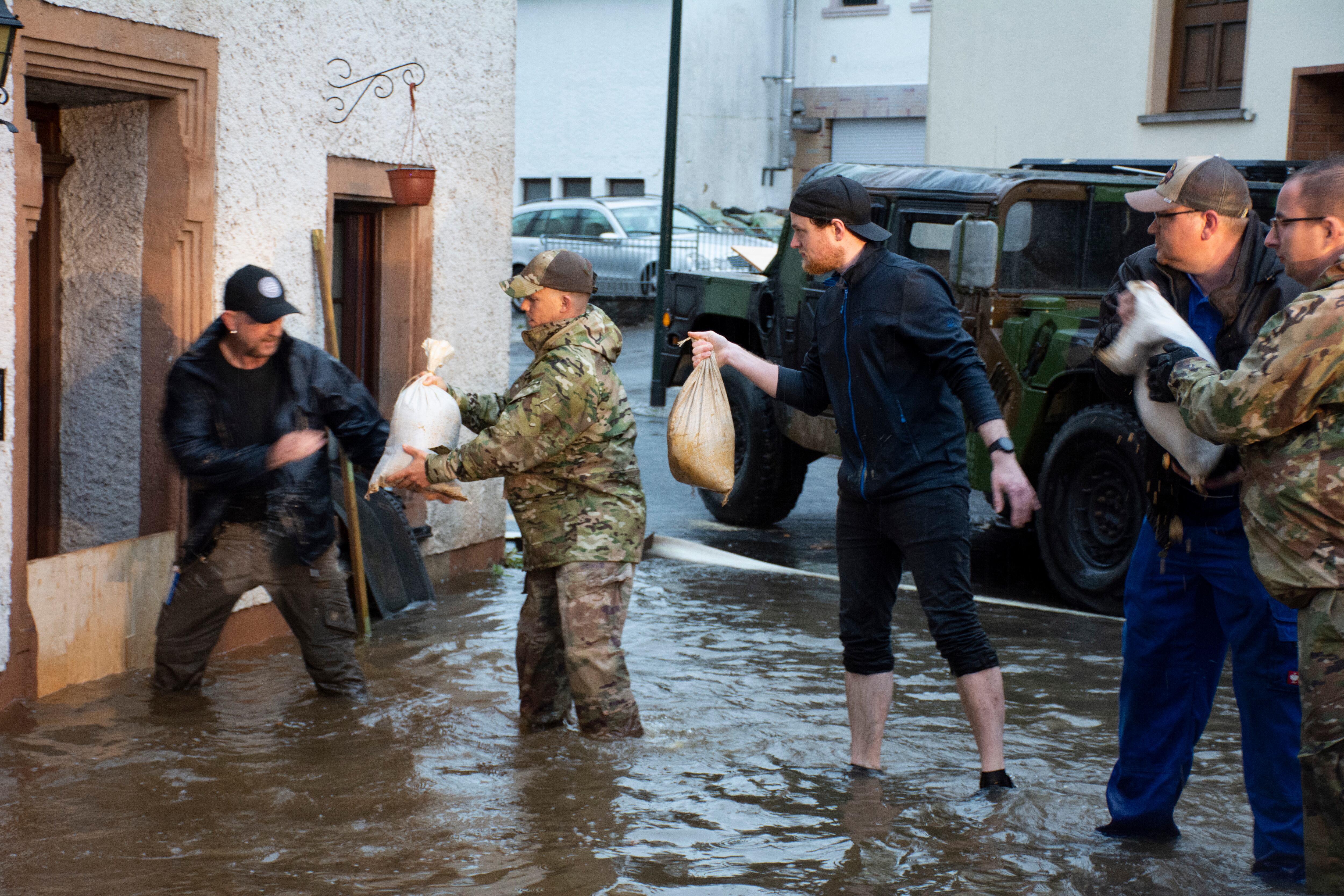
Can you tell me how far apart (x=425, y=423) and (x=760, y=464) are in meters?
4.91

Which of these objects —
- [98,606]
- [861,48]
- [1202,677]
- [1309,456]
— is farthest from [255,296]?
[861,48]

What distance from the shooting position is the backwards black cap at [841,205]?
13.5 feet

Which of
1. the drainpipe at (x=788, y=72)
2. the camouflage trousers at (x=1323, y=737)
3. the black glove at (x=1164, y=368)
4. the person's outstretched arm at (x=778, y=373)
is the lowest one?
the camouflage trousers at (x=1323, y=737)

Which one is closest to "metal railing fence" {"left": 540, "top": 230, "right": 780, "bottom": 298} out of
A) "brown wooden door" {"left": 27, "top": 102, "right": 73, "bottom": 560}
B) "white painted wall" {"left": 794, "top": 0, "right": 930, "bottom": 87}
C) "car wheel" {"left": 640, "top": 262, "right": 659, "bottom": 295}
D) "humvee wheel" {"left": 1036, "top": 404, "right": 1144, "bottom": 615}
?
"car wheel" {"left": 640, "top": 262, "right": 659, "bottom": 295}

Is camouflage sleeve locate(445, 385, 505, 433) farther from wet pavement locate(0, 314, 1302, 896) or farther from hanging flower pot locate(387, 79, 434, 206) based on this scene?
hanging flower pot locate(387, 79, 434, 206)

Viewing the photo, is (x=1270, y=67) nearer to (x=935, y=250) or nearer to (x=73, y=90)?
(x=935, y=250)

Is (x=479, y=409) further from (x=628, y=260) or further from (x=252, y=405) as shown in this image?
(x=628, y=260)

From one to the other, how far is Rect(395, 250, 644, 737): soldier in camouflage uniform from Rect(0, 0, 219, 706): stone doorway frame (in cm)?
136

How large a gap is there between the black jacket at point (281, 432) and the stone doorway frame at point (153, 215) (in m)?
0.54

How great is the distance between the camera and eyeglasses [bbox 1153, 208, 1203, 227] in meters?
3.40

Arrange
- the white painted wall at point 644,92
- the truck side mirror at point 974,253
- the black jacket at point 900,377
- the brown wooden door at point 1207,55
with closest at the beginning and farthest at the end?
the black jacket at point 900,377 < the truck side mirror at point 974,253 < the brown wooden door at point 1207,55 < the white painted wall at point 644,92

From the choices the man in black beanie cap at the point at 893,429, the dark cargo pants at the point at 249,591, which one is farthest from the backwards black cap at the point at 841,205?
the dark cargo pants at the point at 249,591

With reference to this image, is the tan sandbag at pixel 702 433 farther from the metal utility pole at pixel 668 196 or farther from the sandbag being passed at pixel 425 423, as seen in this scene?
the metal utility pole at pixel 668 196

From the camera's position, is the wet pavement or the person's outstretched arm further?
the person's outstretched arm
